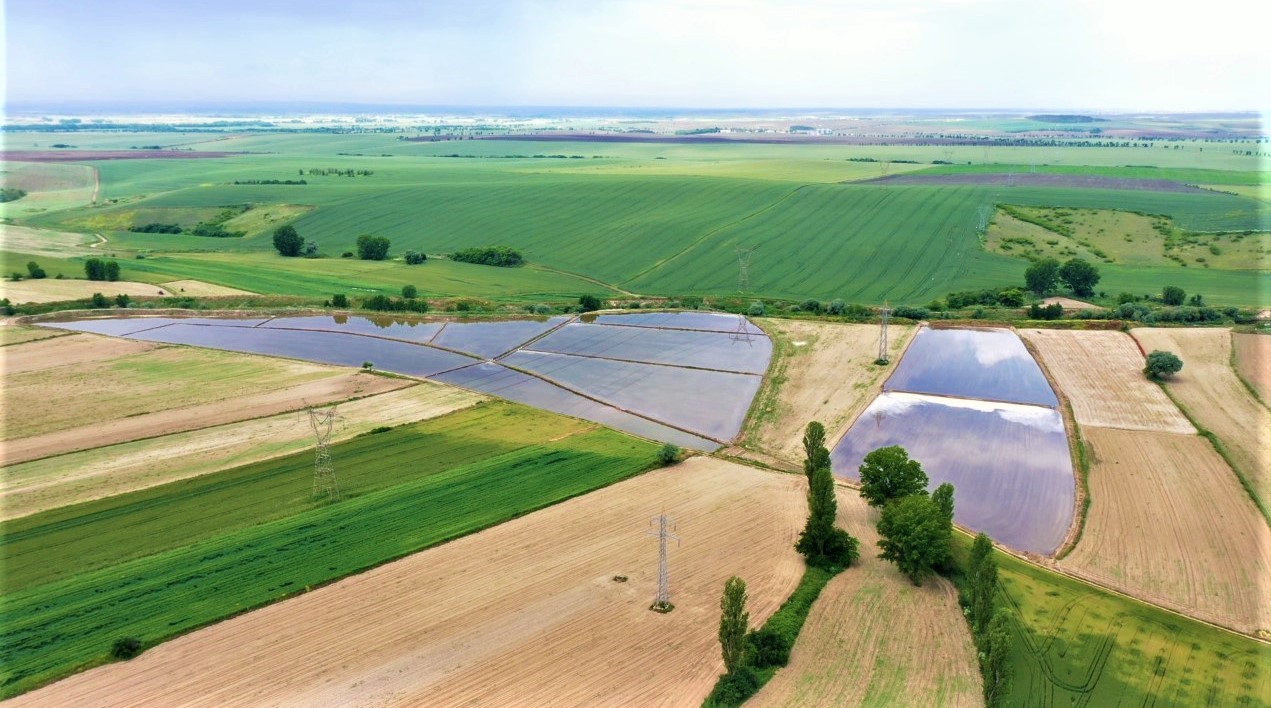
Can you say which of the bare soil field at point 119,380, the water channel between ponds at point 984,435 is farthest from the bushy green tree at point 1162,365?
the bare soil field at point 119,380

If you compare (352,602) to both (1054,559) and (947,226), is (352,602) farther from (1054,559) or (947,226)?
(947,226)

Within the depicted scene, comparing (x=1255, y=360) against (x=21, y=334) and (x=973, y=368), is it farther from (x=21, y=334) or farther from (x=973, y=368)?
(x=21, y=334)

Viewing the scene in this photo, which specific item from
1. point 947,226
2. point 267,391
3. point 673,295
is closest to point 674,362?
point 673,295

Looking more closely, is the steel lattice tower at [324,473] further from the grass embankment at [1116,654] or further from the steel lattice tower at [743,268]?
the steel lattice tower at [743,268]

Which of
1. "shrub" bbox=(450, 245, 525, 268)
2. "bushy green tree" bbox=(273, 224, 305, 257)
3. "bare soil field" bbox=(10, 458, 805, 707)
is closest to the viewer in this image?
"bare soil field" bbox=(10, 458, 805, 707)

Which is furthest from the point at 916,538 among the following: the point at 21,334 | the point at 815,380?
the point at 21,334

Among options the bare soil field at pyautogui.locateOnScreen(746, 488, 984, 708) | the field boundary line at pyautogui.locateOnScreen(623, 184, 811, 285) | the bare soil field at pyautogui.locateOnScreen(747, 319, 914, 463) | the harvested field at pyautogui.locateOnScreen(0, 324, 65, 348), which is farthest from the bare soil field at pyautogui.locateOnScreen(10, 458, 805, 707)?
the field boundary line at pyautogui.locateOnScreen(623, 184, 811, 285)

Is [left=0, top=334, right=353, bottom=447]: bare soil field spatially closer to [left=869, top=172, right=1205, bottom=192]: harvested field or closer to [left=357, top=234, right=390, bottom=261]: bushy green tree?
[left=357, top=234, right=390, bottom=261]: bushy green tree
